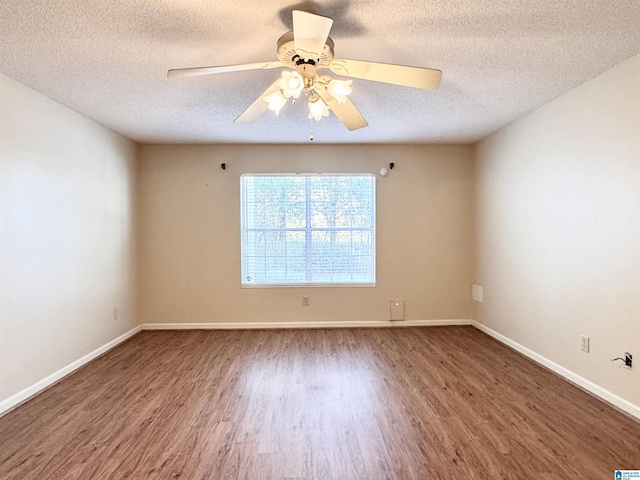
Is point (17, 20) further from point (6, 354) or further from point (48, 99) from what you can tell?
point (6, 354)

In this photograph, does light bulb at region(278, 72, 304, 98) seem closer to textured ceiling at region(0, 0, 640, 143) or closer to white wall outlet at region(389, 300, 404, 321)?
textured ceiling at region(0, 0, 640, 143)

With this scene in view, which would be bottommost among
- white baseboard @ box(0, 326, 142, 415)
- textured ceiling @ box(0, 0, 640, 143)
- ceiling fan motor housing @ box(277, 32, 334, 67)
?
white baseboard @ box(0, 326, 142, 415)

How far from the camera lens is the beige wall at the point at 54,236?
2.42m

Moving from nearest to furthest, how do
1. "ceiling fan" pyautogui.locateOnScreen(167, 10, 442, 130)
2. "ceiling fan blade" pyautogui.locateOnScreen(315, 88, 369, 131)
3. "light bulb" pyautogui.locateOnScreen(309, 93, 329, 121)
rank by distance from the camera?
"ceiling fan" pyautogui.locateOnScreen(167, 10, 442, 130)
"light bulb" pyautogui.locateOnScreen(309, 93, 329, 121)
"ceiling fan blade" pyautogui.locateOnScreen(315, 88, 369, 131)

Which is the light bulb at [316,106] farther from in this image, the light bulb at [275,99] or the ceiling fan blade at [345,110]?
the light bulb at [275,99]

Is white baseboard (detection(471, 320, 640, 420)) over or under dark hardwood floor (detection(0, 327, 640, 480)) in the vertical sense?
over

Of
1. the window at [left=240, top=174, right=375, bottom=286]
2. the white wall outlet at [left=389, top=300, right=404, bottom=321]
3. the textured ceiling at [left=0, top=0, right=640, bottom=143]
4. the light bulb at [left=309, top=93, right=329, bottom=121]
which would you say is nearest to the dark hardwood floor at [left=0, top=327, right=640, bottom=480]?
the white wall outlet at [left=389, top=300, right=404, bottom=321]

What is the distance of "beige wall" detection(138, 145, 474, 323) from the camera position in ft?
14.2

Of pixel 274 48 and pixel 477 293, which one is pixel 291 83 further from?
pixel 477 293

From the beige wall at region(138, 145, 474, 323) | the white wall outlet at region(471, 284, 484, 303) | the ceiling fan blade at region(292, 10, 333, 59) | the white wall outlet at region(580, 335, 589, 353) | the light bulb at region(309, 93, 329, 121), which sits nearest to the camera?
the ceiling fan blade at region(292, 10, 333, 59)

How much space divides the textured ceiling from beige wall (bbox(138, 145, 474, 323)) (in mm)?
1149

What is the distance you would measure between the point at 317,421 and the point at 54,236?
260cm

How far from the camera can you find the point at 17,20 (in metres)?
1.79

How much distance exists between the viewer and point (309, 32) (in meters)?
1.48
